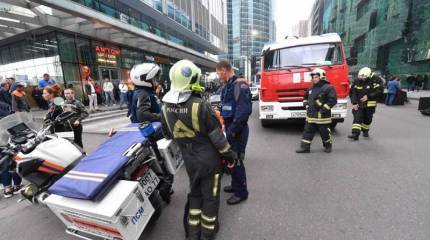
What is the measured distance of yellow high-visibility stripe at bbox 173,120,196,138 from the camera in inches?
83.3

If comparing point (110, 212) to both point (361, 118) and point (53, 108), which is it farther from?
point (361, 118)

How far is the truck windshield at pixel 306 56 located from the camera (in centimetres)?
588

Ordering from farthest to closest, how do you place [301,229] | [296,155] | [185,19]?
[185,19] < [296,155] < [301,229]

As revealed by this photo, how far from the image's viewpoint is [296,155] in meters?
4.69

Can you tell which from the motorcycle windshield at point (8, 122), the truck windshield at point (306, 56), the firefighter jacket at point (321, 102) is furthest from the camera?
the truck windshield at point (306, 56)

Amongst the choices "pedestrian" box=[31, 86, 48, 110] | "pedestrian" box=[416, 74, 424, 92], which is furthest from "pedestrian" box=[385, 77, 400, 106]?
"pedestrian" box=[31, 86, 48, 110]

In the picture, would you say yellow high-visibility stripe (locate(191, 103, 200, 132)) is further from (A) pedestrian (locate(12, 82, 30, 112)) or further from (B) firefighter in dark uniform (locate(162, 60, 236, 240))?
(A) pedestrian (locate(12, 82, 30, 112))

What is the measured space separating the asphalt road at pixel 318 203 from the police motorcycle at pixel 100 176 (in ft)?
1.86

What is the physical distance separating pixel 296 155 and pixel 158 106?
10.3 feet

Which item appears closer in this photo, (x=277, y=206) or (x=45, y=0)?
(x=277, y=206)

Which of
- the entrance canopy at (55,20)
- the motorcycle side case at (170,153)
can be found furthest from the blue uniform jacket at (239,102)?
the entrance canopy at (55,20)

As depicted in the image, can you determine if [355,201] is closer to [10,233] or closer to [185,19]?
[10,233]

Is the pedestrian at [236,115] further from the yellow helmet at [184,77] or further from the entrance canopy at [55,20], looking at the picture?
the entrance canopy at [55,20]

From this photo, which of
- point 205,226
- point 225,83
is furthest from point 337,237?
point 225,83
